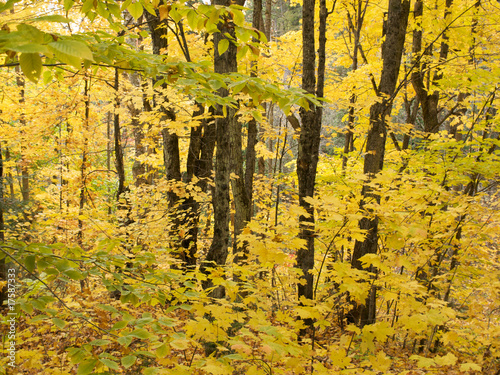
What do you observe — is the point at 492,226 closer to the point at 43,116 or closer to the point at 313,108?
the point at 313,108

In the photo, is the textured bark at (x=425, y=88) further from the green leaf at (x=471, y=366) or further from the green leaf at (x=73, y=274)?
the green leaf at (x=73, y=274)

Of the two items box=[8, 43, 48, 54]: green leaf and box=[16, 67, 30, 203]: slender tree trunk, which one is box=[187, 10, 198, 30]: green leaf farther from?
box=[16, 67, 30, 203]: slender tree trunk

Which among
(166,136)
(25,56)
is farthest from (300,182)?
(25,56)

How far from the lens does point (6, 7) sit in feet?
3.92

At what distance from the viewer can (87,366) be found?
4.95ft

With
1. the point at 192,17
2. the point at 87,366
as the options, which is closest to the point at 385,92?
the point at 192,17

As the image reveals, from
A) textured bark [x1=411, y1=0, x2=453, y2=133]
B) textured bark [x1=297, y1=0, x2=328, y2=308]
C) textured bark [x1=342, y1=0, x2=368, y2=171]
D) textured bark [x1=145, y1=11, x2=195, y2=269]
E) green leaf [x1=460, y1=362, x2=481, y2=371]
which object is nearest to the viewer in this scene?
green leaf [x1=460, y1=362, x2=481, y2=371]

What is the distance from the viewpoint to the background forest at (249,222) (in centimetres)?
195

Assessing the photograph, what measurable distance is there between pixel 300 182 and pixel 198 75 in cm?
249

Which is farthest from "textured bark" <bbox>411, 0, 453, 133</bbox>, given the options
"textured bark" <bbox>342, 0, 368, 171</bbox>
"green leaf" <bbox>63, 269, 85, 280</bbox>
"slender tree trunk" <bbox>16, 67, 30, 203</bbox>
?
"slender tree trunk" <bbox>16, 67, 30, 203</bbox>

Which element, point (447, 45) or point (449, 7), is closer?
point (449, 7)

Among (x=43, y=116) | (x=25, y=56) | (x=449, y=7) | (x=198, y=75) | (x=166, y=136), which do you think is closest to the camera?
(x=25, y=56)

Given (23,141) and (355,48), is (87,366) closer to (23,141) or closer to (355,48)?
(355,48)

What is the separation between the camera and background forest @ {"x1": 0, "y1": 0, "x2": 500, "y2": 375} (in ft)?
6.39
